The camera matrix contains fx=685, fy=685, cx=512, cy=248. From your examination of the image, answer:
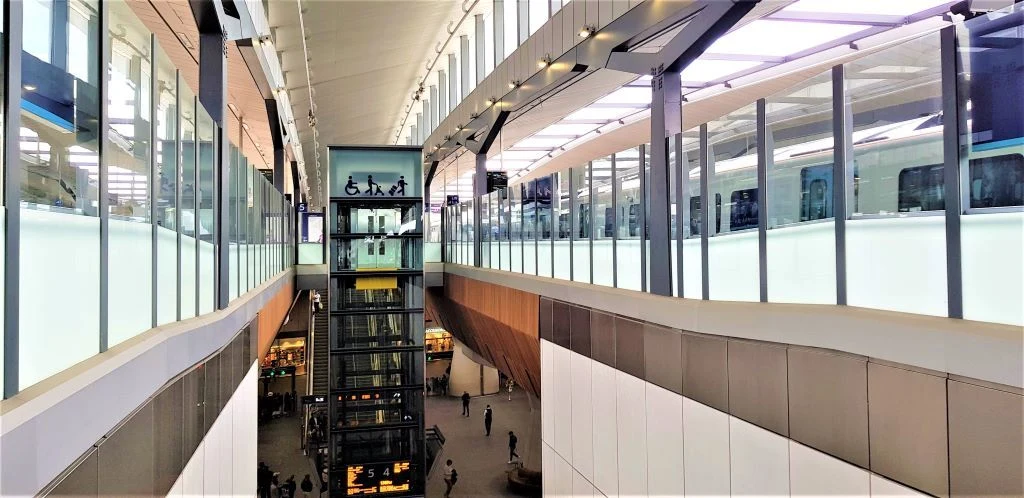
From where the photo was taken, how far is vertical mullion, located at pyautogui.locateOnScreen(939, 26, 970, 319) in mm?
4316

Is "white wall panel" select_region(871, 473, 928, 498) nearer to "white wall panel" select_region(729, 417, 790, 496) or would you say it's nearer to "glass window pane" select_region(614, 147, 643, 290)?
"white wall panel" select_region(729, 417, 790, 496)

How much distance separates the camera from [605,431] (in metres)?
9.47

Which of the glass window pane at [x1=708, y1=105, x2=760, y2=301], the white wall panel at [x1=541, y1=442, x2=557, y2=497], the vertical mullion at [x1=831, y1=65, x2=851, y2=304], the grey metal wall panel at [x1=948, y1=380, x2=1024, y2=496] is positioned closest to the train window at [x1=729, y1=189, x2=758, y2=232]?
the glass window pane at [x1=708, y1=105, x2=760, y2=301]

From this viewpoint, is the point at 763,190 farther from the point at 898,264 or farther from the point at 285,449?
the point at 285,449

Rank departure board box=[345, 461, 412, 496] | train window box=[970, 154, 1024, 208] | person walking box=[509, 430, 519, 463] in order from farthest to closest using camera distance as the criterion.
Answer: person walking box=[509, 430, 519, 463], departure board box=[345, 461, 412, 496], train window box=[970, 154, 1024, 208]

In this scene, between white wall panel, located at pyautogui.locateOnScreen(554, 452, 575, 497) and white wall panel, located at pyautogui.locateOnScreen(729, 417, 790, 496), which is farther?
white wall panel, located at pyautogui.locateOnScreen(554, 452, 575, 497)

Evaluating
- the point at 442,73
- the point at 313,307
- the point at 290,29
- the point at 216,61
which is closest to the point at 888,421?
the point at 216,61

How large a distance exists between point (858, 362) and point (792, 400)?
34.4 inches

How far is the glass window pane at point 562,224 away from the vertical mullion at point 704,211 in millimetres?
3917

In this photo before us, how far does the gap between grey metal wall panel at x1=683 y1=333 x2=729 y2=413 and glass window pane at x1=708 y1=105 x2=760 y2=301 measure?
553mm

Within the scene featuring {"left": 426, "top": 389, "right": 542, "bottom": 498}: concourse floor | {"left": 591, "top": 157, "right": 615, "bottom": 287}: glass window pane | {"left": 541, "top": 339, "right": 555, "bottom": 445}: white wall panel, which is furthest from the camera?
{"left": 426, "top": 389, "right": 542, "bottom": 498}: concourse floor

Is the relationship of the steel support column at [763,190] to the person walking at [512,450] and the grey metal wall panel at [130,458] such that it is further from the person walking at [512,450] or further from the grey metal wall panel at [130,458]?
the person walking at [512,450]

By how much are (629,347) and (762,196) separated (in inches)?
114

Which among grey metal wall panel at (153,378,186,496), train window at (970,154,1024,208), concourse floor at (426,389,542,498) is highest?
train window at (970,154,1024,208)
